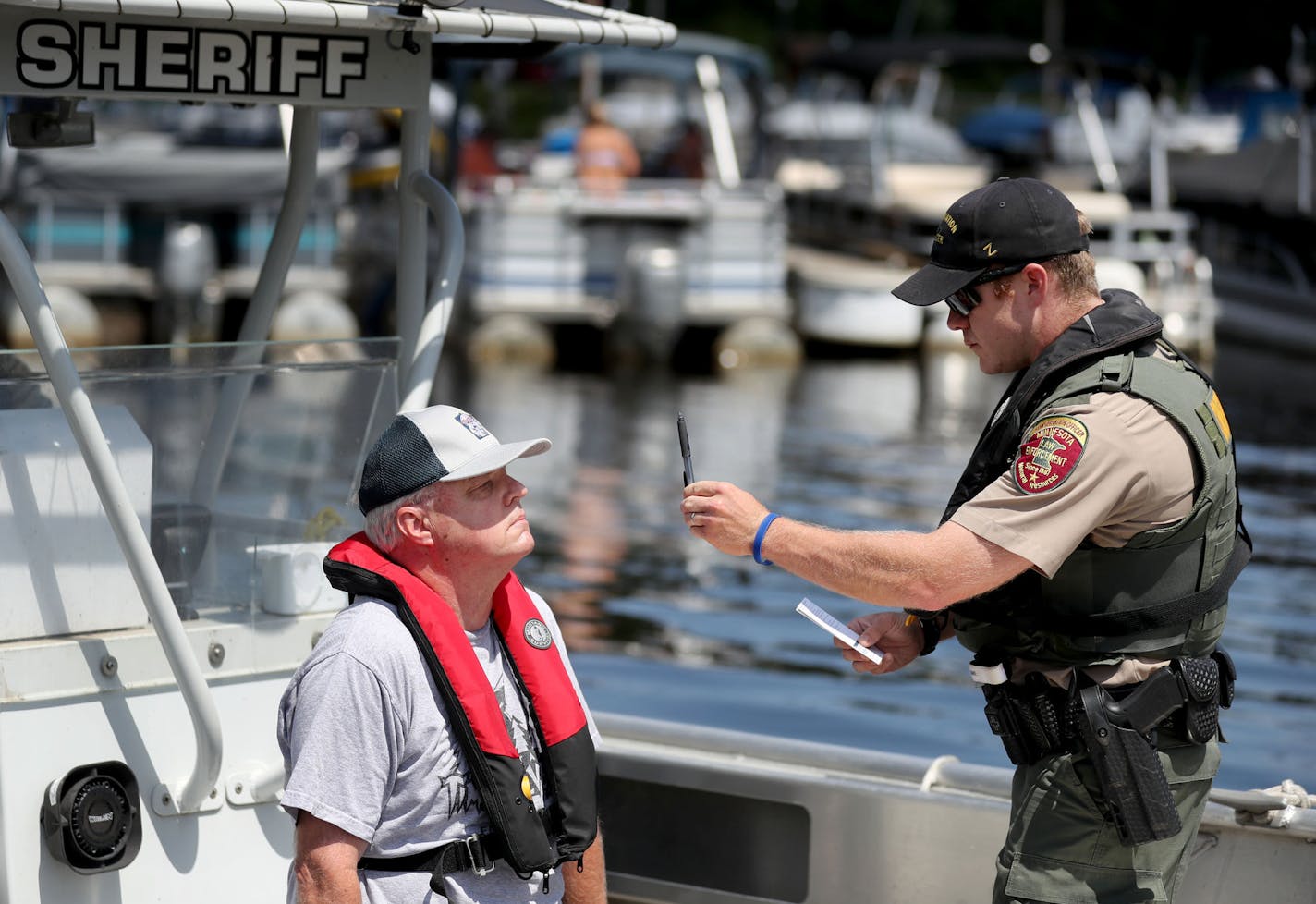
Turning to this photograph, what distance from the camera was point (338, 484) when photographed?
148 inches

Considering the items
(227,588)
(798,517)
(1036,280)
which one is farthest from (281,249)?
(798,517)

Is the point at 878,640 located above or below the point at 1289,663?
above

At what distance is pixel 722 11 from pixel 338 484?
5146cm

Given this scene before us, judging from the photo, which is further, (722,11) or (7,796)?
(722,11)

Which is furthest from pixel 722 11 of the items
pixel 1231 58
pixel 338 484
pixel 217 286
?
pixel 338 484

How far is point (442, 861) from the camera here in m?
2.64

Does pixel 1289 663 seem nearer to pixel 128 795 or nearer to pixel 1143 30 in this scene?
pixel 128 795

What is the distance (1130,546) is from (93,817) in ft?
6.11

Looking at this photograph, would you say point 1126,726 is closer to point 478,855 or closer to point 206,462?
point 478,855

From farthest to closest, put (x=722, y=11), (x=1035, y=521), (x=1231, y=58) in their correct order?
(x=722, y=11), (x=1231, y=58), (x=1035, y=521)

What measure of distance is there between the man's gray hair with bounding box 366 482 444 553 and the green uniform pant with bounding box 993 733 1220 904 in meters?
1.07

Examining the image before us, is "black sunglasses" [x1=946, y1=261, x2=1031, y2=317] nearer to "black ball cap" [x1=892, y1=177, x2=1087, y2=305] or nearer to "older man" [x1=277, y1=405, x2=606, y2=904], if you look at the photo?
"black ball cap" [x1=892, y1=177, x2=1087, y2=305]

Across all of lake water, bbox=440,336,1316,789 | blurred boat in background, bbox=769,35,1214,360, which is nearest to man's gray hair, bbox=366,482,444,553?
lake water, bbox=440,336,1316,789

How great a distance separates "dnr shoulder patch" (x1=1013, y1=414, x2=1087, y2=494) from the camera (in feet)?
8.86
